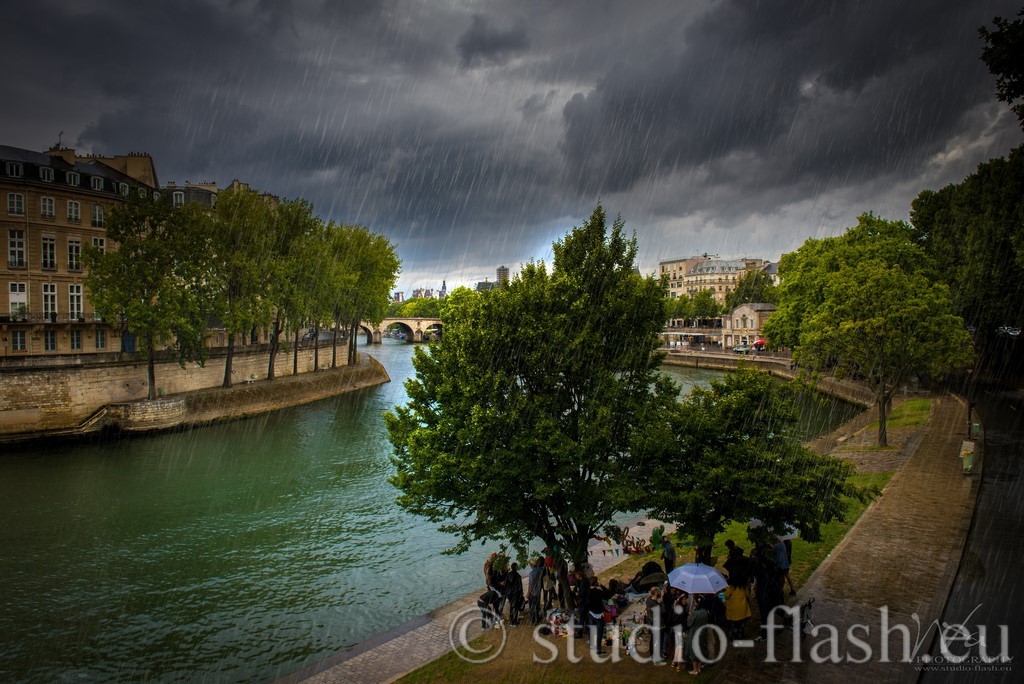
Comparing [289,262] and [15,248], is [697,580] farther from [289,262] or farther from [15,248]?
[15,248]

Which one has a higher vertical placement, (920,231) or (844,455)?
(920,231)

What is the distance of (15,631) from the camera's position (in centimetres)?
1659

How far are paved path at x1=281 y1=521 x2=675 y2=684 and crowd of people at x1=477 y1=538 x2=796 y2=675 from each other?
1061 mm

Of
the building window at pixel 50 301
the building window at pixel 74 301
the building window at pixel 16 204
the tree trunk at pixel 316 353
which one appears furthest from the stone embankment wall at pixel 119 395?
the building window at pixel 16 204

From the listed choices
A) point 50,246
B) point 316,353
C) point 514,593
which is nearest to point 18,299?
point 50,246

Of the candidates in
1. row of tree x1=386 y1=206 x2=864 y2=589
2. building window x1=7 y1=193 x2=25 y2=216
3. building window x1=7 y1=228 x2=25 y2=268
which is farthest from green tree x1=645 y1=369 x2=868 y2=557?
building window x1=7 y1=193 x2=25 y2=216

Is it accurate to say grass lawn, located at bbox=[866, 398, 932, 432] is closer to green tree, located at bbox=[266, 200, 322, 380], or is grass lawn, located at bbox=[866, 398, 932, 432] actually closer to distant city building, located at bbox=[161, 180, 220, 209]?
green tree, located at bbox=[266, 200, 322, 380]

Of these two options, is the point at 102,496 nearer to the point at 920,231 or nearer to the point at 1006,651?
the point at 1006,651

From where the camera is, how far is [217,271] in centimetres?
4725

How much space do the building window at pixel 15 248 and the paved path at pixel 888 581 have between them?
182ft

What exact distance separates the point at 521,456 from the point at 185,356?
39914 mm

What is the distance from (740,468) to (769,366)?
72.4 m

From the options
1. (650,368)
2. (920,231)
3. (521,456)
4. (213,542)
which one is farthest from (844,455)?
(920,231)

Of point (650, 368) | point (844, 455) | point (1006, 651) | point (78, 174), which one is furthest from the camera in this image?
point (78, 174)
